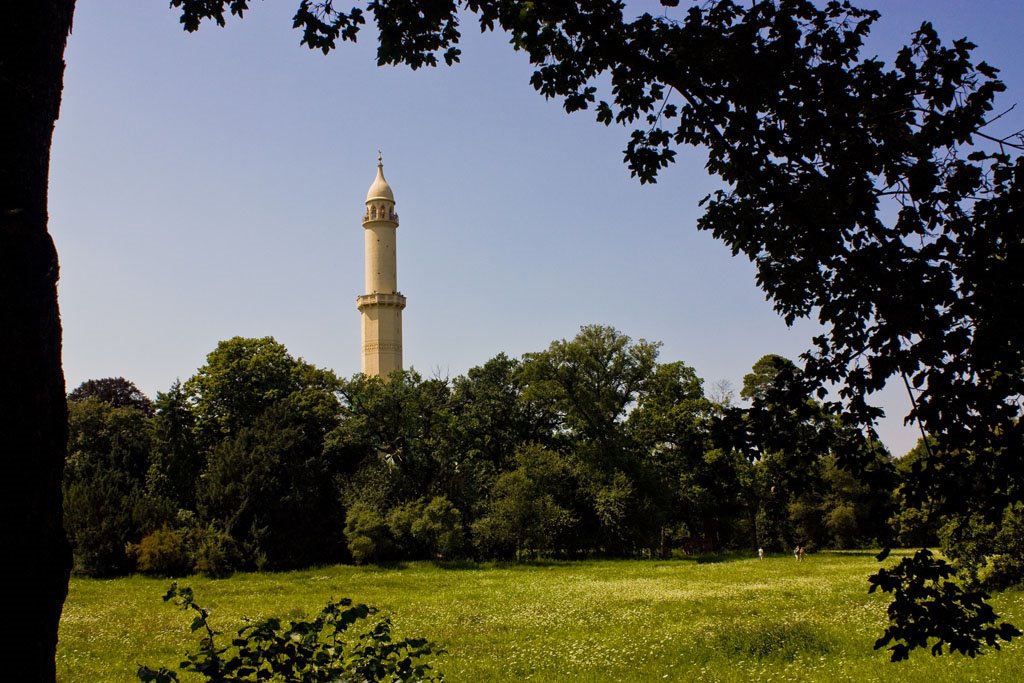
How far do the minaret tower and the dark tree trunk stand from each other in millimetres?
67116

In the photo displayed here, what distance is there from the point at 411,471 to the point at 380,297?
27.2 meters

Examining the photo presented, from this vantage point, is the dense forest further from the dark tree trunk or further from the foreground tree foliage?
the dark tree trunk

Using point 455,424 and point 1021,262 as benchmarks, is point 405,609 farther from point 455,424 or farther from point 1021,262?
point 455,424

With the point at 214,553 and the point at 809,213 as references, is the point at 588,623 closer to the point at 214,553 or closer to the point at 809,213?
the point at 809,213

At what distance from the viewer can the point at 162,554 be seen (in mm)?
36156

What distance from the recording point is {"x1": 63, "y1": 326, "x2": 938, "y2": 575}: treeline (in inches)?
1581

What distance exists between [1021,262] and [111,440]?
52.6 m

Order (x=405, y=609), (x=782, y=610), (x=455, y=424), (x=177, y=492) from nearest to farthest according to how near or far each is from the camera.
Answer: (x=782, y=610) < (x=405, y=609) < (x=177, y=492) < (x=455, y=424)

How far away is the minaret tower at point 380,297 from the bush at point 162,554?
113 ft

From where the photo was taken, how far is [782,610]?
816 inches

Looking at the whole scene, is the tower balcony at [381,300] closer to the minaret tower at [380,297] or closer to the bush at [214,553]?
the minaret tower at [380,297]

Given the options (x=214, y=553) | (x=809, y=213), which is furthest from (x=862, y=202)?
(x=214, y=553)

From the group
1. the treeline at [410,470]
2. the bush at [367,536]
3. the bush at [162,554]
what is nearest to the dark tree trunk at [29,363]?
the treeline at [410,470]


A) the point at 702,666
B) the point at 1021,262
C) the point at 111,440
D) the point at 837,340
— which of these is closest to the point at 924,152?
the point at 1021,262
